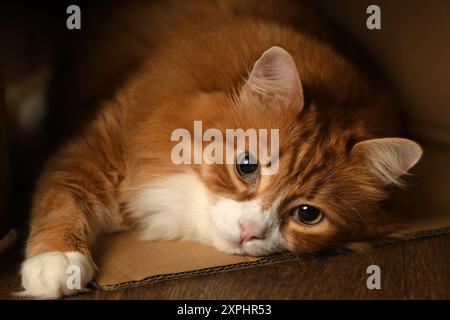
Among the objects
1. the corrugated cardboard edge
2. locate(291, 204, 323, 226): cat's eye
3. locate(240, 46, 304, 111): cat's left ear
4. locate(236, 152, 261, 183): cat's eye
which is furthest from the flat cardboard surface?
locate(240, 46, 304, 111): cat's left ear

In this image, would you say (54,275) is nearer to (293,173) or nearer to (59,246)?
(59,246)

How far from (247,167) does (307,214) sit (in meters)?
0.21

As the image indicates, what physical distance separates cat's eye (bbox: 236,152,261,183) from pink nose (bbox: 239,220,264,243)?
12 cm

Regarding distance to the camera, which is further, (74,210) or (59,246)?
(74,210)

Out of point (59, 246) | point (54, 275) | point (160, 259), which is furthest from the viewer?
point (160, 259)

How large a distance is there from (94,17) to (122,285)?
1.29m

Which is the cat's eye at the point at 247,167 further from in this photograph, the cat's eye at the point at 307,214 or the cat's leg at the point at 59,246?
the cat's leg at the point at 59,246

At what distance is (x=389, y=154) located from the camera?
1598mm

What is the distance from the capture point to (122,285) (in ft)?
4.75

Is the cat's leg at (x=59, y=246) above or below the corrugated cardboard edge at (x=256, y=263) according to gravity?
above

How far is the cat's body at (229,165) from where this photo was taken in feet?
5.01

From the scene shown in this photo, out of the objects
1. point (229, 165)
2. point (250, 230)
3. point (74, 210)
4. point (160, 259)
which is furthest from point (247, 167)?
point (74, 210)

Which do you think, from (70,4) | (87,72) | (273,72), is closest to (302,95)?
(273,72)

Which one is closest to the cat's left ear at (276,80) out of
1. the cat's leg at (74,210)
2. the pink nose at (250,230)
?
the pink nose at (250,230)
